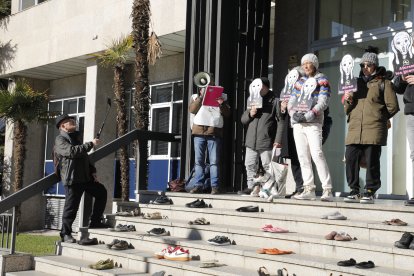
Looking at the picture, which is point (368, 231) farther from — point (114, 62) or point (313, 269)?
point (114, 62)

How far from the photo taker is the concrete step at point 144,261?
628 centimetres

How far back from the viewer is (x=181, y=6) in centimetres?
1390

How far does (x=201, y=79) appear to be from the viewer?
31.1ft

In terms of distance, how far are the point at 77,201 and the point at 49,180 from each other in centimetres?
54

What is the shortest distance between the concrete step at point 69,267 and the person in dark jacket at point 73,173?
532 mm

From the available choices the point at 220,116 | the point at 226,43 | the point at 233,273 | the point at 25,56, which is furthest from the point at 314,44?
the point at 25,56

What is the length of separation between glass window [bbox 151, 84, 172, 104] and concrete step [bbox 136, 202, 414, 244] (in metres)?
8.05

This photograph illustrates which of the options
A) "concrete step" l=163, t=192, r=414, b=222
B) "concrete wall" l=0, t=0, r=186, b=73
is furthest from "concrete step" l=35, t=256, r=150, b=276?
"concrete wall" l=0, t=0, r=186, b=73

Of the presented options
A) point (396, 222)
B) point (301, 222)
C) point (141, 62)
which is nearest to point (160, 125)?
point (141, 62)

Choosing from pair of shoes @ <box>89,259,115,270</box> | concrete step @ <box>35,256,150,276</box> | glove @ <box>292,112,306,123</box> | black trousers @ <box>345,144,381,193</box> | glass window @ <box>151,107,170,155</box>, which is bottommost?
concrete step @ <box>35,256,150,276</box>

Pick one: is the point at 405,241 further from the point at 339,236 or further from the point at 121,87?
the point at 121,87

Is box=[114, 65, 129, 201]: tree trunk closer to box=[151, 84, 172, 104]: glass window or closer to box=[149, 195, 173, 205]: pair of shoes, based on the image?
box=[151, 84, 172, 104]: glass window

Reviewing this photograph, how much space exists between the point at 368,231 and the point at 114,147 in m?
4.70

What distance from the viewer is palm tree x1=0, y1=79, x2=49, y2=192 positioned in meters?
17.4
